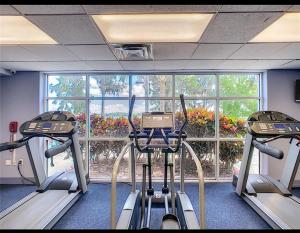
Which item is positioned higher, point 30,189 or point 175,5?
point 175,5

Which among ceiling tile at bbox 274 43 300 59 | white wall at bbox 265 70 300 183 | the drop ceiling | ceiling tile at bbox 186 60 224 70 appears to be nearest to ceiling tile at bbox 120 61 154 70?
the drop ceiling

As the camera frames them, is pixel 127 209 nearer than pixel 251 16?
No

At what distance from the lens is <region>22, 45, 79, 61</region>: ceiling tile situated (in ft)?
10.4

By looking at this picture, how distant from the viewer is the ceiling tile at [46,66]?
411 centimetres

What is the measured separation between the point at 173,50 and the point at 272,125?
6.31ft

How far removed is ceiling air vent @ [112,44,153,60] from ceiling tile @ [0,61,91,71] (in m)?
1.01

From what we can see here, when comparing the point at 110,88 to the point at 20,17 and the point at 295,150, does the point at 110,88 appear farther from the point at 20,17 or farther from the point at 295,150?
the point at 295,150

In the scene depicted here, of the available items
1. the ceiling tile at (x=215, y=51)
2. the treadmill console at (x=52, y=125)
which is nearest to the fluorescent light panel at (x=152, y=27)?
the ceiling tile at (x=215, y=51)

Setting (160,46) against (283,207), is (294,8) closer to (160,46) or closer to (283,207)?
(160,46)

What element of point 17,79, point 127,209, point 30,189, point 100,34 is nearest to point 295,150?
point 127,209

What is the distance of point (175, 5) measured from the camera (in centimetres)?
198

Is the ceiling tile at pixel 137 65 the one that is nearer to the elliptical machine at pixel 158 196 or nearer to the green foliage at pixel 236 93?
the elliptical machine at pixel 158 196

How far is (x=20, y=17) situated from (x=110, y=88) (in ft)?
8.92

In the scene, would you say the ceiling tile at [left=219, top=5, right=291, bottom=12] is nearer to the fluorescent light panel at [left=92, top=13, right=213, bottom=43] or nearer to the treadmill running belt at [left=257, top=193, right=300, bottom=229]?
the fluorescent light panel at [left=92, top=13, right=213, bottom=43]
